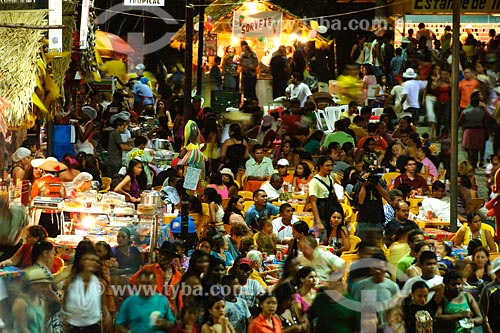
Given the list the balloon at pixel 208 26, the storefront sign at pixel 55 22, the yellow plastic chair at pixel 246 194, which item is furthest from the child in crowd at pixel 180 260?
the balloon at pixel 208 26

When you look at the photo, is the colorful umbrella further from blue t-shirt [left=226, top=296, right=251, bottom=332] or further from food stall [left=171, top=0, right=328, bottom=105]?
blue t-shirt [left=226, top=296, right=251, bottom=332]

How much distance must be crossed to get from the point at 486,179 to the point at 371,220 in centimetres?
566

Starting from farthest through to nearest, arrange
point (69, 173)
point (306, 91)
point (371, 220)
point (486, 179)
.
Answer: point (306, 91) < point (486, 179) < point (69, 173) < point (371, 220)

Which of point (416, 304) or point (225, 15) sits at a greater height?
point (225, 15)

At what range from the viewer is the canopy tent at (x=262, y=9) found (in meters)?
29.4

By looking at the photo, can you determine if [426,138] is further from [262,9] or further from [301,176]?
[262,9]

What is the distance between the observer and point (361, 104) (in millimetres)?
26984

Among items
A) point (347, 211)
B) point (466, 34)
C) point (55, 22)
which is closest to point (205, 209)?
point (347, 211)

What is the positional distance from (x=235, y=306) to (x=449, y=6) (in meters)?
9.62

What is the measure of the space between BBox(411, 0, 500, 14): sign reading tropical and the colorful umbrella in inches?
384

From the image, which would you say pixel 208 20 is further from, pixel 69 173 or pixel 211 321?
pixel 211 321

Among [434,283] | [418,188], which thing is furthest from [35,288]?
[418,188]

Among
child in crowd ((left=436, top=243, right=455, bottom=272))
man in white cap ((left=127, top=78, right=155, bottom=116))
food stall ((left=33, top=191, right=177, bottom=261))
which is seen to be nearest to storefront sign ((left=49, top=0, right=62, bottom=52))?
food stall ((left=33, top=191, right=177, bottom=261))

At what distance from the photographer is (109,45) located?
2950cm
